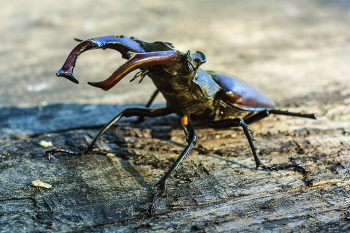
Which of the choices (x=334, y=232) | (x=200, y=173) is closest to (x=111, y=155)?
(x=200, y=173)

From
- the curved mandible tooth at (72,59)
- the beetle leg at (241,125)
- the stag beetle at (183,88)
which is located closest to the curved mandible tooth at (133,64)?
the stag beetle at (183,88)

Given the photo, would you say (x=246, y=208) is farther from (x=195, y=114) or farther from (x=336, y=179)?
(x=195, y=114)

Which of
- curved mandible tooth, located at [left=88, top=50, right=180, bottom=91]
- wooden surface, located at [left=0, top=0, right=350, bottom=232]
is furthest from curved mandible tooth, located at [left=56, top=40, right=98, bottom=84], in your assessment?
wooden surface, located at [left=0, top=0, right=350, bottom=232]

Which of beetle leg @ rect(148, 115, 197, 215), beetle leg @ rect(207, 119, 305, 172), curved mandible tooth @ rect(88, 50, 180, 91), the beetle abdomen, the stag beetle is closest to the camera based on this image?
curved mandible tooth @ rect(88, 50, 180, 91)

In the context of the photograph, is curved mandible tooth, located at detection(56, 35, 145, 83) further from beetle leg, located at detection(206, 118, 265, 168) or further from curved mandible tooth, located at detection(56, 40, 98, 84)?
beetle leg, located at detection(206, 118, 265, 168)

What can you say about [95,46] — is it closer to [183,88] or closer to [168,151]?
[183,88]

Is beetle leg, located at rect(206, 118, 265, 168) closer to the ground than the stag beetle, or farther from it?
closer to the ground
